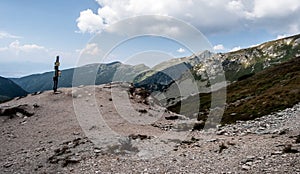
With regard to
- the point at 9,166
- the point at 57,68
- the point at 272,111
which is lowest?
the point at 9,166

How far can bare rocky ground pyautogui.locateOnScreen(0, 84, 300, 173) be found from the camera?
17939 mm

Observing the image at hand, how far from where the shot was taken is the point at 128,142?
24453mm

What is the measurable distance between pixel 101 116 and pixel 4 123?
1234 centimetres

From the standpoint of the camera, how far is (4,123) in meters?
34.6

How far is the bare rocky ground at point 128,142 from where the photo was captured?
17.9m

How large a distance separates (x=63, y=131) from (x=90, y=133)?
3.65m

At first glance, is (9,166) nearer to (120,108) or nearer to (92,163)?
(92,163)

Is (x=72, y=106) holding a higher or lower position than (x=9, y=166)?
higher

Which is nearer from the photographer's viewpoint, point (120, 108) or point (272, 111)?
point (272, 111)

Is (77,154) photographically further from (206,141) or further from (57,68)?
(57,68)

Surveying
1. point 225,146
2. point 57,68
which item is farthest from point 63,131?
point 57,68

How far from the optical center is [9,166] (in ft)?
70.8

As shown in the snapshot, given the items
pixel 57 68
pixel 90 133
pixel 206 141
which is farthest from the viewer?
pixel 57 68

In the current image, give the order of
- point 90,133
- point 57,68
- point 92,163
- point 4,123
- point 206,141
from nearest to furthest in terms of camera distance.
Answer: point 92,163
point 206,141
point 90,133
point 4,123
point 57,68
